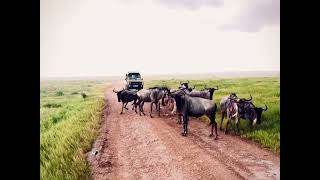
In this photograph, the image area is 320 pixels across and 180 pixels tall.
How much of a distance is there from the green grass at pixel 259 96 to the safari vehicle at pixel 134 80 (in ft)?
0.53

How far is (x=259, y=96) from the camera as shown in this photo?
6504 millimetres

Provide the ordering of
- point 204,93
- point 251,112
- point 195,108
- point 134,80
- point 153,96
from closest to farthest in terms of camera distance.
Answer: point 251,112 < point 195,108 < point 204,93 < point 153,96 < point 134,80

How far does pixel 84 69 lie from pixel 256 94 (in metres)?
3.50

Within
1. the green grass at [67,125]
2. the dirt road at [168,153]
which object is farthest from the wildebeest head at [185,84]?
the green grass at [67,125]

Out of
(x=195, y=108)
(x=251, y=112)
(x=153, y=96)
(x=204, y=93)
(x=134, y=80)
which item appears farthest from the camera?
(x=134, y=80)

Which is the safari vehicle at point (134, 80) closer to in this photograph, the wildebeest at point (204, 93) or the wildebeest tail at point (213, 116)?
the wildebeest at point (204, 93)

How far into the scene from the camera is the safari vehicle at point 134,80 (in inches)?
263

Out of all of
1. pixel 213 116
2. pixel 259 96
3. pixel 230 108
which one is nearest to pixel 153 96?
pixel 213 116

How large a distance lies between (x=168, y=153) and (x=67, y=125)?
2.11 metres

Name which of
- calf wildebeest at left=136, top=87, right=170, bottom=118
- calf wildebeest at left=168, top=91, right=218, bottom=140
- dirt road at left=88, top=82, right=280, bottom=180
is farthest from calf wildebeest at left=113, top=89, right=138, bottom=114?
calf wildebeest at left=168, top=91, right=218, bottom=140

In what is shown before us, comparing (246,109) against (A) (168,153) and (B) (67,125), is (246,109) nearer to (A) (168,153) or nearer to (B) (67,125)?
(A) (168,153)

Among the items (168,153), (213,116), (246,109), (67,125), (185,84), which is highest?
(185,84)

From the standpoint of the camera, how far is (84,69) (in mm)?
6836
